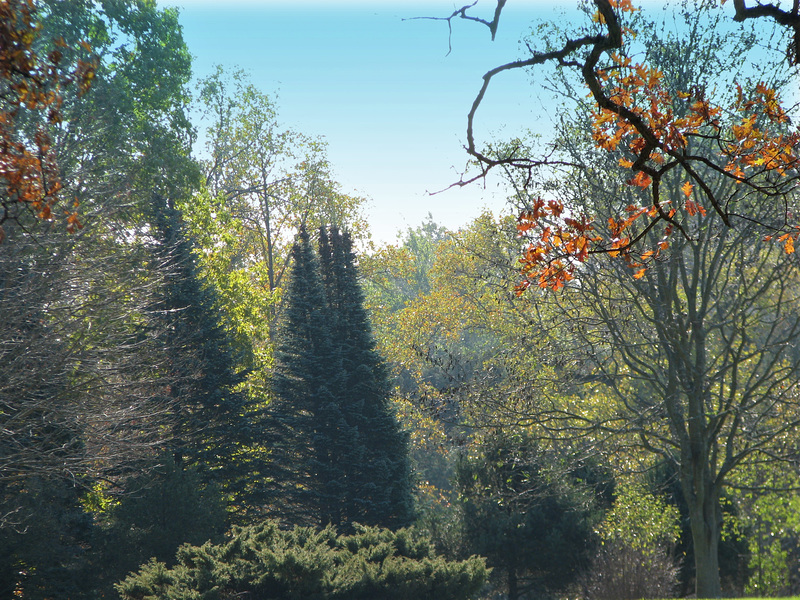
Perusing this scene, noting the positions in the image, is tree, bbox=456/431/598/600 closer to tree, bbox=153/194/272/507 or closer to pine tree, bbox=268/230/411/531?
pine tree, bbox=268/230/411/531

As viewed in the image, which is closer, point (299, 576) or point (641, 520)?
point (299, 576)

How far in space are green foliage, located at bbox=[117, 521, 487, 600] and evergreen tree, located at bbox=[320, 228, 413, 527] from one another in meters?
8.76

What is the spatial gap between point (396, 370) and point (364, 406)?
15.1ft

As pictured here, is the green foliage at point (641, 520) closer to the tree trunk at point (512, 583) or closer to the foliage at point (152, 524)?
the tree trunk at point (512, 583)

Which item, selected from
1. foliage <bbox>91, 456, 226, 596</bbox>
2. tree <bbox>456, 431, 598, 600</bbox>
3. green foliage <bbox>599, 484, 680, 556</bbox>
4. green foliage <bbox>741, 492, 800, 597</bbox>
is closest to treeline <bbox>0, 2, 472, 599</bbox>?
foliage <bbox>91, 456, 226, 596</bbox>

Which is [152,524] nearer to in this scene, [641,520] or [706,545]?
[641,520]

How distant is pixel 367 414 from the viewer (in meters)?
20.3

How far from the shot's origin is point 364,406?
20.4m

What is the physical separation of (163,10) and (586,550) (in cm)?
1995

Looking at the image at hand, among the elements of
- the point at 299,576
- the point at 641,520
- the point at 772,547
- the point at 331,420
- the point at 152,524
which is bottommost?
the point at 772,547

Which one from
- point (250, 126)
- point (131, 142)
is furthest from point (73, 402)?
point (250, 126)

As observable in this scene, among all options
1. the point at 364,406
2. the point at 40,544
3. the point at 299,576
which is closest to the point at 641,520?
the point at 299,576

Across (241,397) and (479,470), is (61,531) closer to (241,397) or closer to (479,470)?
(241,397)

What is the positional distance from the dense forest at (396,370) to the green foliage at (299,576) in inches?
1.8
